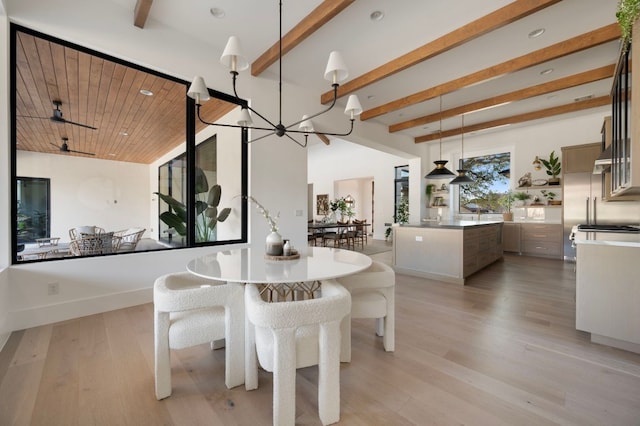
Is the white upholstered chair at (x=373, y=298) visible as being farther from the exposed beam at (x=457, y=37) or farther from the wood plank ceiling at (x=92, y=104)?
the wood plank ceiling at (x=92, y=104)

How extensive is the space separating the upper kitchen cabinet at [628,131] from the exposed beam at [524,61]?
805mm

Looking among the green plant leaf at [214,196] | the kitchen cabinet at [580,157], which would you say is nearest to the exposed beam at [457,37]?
the green plant leaf at [214,196]

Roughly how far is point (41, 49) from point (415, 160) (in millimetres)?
7423

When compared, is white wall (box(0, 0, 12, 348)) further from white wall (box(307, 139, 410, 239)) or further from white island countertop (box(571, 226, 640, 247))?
white wall (box(307, 139, 410, 239))

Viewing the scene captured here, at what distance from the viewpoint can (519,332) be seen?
2355mm

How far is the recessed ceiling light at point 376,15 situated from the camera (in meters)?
2.67

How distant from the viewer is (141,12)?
2.59 m

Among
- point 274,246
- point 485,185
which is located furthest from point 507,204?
point 274,246

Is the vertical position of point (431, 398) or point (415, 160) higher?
point (415, 160)

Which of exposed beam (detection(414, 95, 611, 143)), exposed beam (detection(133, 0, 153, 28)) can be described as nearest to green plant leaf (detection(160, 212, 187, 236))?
exposed beam (detection(133, 0, 153, 28))

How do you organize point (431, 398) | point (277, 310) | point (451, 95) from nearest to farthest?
point (277, 310)
point (431, 398)
point (451, 95)

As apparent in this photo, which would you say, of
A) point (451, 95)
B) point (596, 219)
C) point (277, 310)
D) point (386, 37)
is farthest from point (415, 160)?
point (277, 310)

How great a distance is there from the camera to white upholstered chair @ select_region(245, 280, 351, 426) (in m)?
1.24

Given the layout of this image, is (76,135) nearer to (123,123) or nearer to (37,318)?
(123,123)
